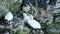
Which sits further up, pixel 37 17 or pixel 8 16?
pixel 8 16

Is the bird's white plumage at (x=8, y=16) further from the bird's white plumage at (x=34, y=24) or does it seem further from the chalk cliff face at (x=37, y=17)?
the bird's white plumage at (x=34, y=24)

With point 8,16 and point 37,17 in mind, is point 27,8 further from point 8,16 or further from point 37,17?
point 8,16

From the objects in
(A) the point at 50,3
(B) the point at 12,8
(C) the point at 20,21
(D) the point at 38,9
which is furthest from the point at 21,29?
(A) the point at 50,3

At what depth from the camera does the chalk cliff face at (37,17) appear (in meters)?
3.01

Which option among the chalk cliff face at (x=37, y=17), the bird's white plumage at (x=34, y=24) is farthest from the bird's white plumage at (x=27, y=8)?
the bird's white plumage at (x=34, y=24)

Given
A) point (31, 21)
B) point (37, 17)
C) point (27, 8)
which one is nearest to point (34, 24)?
point (31, 21)

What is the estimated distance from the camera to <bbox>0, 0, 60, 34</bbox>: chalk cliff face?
3.01 m

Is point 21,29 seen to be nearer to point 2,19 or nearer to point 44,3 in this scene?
point 2,19

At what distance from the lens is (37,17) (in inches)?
131

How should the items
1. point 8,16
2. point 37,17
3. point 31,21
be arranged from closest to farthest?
point 8,16
point 31,21
point 37,17

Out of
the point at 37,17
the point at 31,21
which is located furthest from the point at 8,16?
the point at 37,17

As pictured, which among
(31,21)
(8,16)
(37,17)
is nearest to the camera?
(8,16)

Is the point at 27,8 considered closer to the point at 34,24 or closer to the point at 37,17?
the point at 37,17

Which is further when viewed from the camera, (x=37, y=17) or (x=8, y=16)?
(x=37, y=17)
